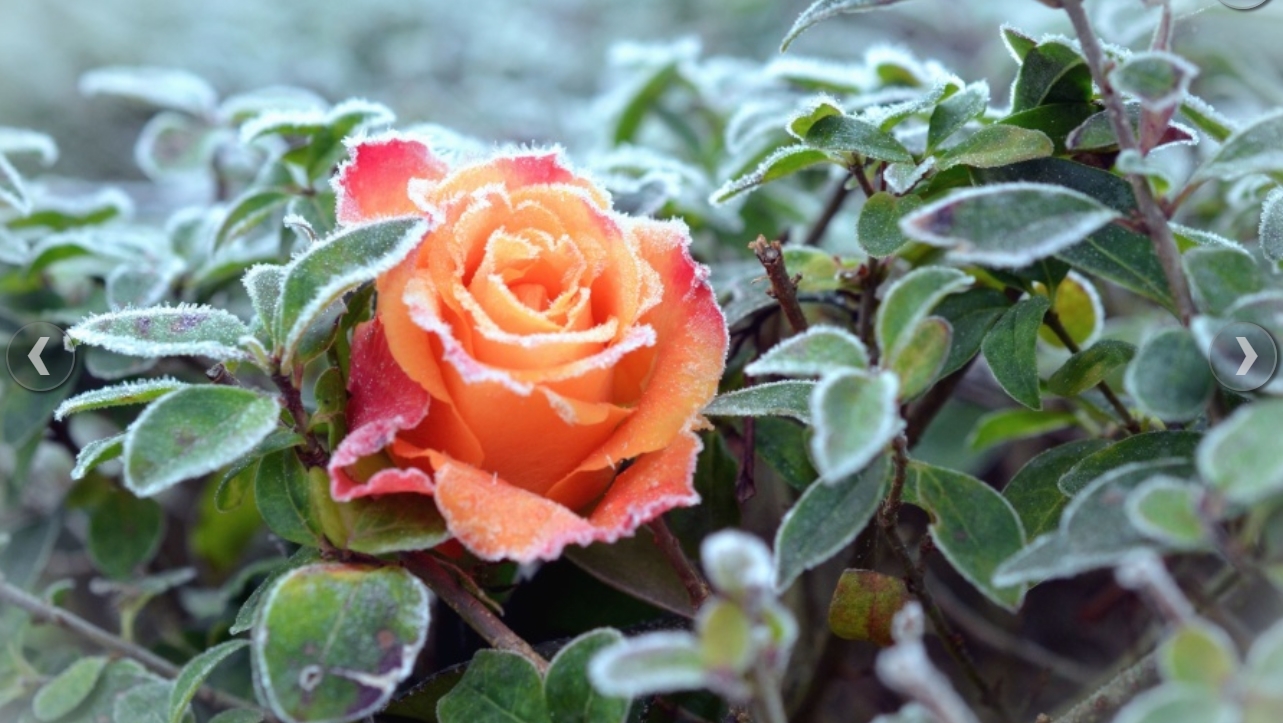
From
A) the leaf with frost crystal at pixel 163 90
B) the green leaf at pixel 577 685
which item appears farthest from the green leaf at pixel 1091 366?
the leaf with frost crystal at pixel 163 90

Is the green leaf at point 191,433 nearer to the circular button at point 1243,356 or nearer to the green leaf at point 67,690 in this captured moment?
the green leaf at point 67,690

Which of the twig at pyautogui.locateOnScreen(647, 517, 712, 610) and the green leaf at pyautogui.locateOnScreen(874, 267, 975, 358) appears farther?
the twig at pyautogui.locateOnScreen(647, 517, 712, 610)

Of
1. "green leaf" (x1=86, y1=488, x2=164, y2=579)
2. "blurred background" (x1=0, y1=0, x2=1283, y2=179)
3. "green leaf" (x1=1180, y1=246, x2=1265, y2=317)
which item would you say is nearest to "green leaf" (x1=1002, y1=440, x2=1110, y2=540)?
"green leaf" (x1=1180, y1=246, x2=1265, y2=317)

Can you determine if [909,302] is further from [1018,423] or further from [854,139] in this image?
[1018,423]

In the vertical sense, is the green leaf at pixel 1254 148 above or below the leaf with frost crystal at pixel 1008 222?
above

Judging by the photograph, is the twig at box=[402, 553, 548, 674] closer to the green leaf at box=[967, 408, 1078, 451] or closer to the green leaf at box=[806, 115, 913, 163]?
the green leaf at box=[806, 115, 913, 163]

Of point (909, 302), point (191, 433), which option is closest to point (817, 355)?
point (909, 302)
